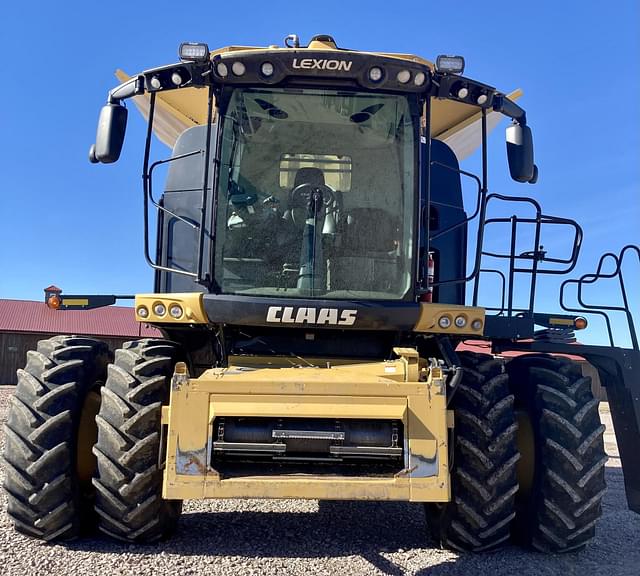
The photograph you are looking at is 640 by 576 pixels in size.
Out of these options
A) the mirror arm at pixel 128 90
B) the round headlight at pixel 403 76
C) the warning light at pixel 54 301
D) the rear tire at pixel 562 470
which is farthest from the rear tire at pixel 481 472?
the warning light at pixel 54 301

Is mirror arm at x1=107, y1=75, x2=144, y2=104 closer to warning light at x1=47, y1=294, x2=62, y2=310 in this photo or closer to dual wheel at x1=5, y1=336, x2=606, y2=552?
dual wheel at x1=5, y1=336, x2=606, y2=552

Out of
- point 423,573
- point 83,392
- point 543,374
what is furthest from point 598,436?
point 83,392

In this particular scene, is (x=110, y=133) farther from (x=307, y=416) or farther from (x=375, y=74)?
(x=307, y=416)

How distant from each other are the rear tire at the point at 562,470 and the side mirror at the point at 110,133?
3.26 m

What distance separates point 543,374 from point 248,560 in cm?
230

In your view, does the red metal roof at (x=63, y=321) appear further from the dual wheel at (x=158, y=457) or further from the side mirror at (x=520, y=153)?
the side mirror at (x=520, y=153)

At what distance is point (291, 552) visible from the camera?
409 centimetres

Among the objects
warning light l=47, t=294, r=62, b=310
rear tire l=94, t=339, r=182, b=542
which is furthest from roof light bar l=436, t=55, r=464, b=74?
warning light l=47, t=294, r=62, b=310

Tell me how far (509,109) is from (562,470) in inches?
95.0

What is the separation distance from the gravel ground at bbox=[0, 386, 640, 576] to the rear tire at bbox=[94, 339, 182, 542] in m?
0.19

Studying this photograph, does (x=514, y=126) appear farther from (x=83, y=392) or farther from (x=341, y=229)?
(x=83, y=392)

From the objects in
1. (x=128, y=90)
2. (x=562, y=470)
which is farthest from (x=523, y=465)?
(x=128, y=90)

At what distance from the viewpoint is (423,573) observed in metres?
3.74

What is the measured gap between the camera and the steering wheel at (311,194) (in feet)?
14.6
